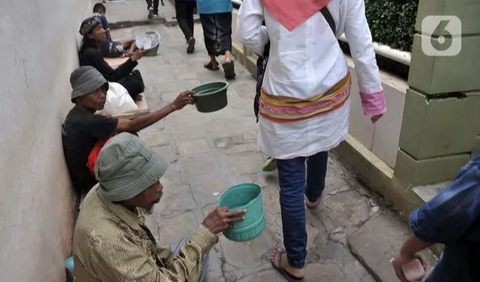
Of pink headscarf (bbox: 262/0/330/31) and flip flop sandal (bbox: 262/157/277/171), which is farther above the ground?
pink headscarf (bbox: 262/0/330/31)

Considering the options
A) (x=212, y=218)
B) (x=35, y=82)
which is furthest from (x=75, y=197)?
(x=212, y=218)

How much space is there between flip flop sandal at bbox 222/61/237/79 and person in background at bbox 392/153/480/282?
190 inches

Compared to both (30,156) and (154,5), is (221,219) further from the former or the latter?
(154,5)

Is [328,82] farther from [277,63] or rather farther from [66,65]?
[66,65]

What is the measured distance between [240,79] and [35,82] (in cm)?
374

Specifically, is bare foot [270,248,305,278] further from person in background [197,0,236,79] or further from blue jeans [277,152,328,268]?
person in background [197,0,236,79]

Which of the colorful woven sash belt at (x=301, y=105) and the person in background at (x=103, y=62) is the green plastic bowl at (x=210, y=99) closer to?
the colorful woven sash belt at (x=301, y=105)

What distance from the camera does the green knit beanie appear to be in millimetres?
1541

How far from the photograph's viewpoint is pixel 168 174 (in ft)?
11.8

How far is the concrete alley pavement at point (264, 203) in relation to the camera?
8.28 feet

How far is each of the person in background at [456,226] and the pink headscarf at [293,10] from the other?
111cm

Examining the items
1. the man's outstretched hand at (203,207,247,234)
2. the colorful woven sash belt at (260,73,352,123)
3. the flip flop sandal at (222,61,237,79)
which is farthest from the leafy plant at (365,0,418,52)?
the flip flop sandal at (222,61,237,79)

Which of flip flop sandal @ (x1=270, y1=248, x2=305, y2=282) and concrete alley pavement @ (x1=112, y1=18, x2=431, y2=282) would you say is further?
concrete alley pavement @ (x1=112, y1=18, x2=431, y2=282)

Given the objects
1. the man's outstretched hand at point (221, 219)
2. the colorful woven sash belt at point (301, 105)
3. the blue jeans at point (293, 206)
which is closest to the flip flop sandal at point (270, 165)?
the blue jeans at point (293, 206)
